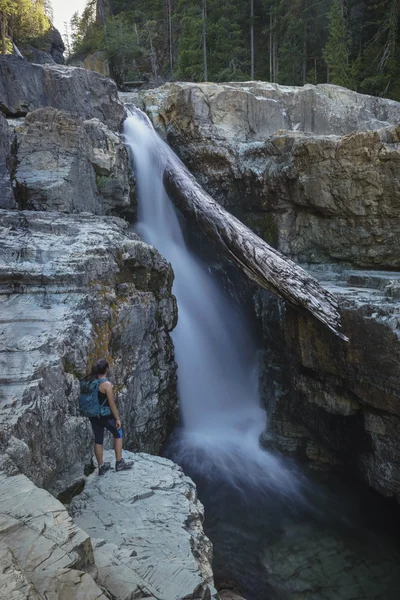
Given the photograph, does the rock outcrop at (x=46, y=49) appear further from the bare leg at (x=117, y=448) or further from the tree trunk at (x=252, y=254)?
the bare leg at (x=117, y=448)

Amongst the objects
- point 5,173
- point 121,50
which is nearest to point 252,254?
point 5,173

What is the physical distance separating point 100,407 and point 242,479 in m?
5.01

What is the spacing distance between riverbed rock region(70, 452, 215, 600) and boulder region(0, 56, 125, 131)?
37.5 ft

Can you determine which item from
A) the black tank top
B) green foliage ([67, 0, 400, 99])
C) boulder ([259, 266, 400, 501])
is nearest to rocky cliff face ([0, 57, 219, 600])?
the black tank top

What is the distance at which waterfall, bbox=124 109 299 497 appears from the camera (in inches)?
353

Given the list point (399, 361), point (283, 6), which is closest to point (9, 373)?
point (399, 361)

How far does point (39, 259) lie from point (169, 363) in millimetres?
3837

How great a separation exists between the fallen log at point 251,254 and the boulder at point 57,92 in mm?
3082

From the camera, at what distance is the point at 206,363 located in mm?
10938

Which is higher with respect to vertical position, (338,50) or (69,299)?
(338,50)

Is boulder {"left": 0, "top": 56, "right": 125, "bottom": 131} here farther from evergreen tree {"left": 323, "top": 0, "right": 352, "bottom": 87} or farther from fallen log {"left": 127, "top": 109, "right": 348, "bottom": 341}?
evergreen tree {"left": 323, "top": 0, "right": 352, "bottom": 87}

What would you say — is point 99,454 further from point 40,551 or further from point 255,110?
point 255,110

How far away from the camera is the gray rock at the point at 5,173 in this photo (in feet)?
27.8

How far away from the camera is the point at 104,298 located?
6.91 meters
